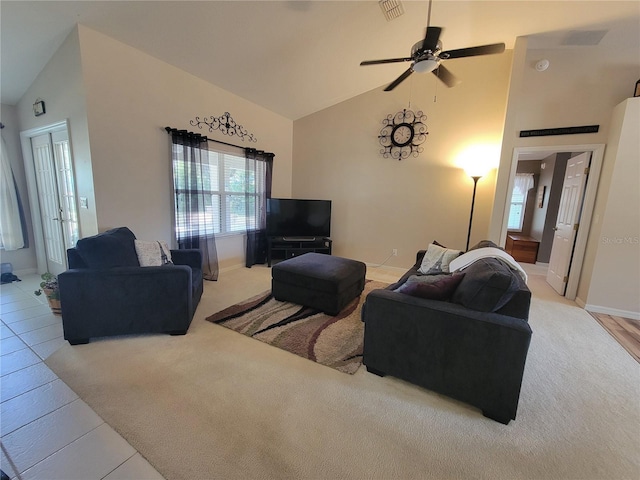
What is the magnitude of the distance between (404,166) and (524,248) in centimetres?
342

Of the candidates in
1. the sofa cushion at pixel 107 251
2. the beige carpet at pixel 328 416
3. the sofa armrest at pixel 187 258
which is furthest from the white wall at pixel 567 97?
Answer: the sofa cushion at pixel 107 251

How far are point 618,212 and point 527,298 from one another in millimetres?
2720

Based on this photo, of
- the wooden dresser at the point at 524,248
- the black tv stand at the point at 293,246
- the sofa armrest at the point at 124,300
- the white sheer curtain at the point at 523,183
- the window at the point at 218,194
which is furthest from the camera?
the white sheer curtain at the point at 523,183

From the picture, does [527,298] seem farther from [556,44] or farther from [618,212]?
[556,44]

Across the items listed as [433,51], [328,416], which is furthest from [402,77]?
[328,416]

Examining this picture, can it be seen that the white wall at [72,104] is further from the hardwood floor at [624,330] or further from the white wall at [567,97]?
the hardwood floor at [624,330]

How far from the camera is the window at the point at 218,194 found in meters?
3.55

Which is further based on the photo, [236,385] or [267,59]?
[267,59]

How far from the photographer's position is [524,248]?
18.8 feet

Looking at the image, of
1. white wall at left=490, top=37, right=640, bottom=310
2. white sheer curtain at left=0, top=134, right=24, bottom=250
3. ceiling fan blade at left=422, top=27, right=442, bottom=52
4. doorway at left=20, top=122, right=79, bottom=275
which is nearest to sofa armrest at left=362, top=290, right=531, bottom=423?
ceiling fan blade at left=422, top=27, right=442, bottom=52

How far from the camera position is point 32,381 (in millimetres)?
1834

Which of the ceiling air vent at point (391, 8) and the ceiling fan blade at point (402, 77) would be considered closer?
the ceiling fan blade at point (402, 77)

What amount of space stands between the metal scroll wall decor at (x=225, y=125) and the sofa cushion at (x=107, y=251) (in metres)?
1.99

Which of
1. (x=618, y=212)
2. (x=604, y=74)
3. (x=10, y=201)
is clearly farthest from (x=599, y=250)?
(x=10, y=201)
